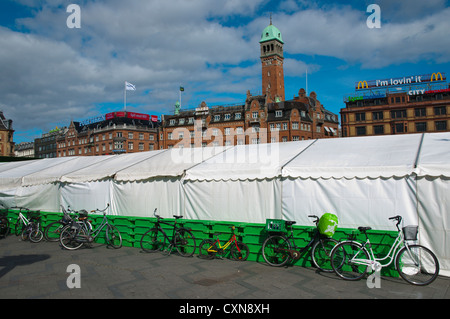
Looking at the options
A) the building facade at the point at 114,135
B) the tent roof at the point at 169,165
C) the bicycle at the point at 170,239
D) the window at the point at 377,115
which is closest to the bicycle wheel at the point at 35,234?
the tent roof at the point at 169,165

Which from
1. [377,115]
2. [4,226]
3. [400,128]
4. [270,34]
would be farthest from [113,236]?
[270,34]

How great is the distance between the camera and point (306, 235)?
27.0ft

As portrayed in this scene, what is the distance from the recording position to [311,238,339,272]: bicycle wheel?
25.4 ft

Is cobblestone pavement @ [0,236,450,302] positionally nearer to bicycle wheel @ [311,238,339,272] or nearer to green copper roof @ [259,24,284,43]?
bicycle wheel @ [311,238,339,272]

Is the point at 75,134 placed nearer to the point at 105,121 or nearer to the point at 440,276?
the point at 105,121

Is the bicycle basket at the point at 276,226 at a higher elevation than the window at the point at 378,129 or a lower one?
lower

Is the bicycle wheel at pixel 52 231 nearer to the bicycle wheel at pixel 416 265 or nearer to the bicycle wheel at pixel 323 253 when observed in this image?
the bicycle wheel at pixel 323 253

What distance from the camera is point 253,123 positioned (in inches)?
2884

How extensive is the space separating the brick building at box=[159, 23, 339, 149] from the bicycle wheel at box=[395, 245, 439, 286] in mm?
59750

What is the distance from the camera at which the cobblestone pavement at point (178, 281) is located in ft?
20.6

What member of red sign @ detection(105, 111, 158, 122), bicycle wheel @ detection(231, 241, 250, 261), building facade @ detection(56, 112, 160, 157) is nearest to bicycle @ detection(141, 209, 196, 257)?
bicycle wheel @ detection(231, 241, 250, 261)

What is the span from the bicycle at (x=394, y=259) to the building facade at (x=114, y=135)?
3484 inches
